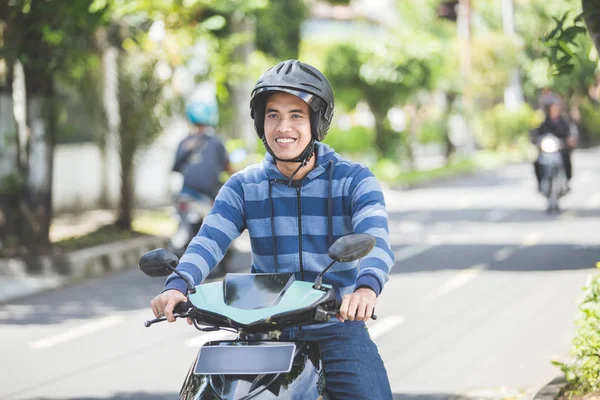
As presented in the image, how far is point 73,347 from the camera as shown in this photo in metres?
8.80

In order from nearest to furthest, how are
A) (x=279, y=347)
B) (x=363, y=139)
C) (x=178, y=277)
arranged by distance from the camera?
(x=279, y=347)
(x=178, y=277)
(x=363, y=139)

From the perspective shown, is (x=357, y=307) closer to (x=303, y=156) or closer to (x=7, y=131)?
(x=303, y=156)

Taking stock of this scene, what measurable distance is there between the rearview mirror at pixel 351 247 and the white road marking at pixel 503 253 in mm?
10198

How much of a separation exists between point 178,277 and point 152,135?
12.3m

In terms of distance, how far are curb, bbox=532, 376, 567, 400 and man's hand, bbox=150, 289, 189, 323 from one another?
290 centimetres

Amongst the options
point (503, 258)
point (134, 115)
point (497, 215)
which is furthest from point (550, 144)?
point (134, 115)

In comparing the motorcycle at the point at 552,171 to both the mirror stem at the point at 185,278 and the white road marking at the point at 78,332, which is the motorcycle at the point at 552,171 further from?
the mirror stem at the point at 185,278

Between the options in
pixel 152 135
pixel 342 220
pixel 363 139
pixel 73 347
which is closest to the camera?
pixel 342 220

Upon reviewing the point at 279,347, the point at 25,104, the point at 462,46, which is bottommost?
the point at 279,347

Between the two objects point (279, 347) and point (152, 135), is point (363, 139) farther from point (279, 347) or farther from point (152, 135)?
point (279, 347)

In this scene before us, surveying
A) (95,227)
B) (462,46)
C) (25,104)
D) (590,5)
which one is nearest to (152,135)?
(95,227)

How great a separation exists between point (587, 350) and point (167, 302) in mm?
3063

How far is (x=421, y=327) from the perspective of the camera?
30.2 feet

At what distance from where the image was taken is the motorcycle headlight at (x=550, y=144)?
62.2ft
